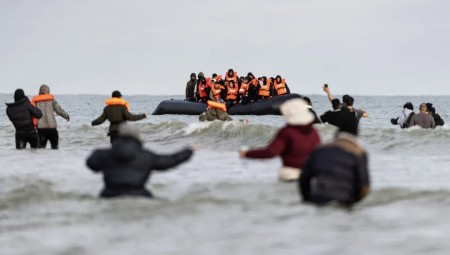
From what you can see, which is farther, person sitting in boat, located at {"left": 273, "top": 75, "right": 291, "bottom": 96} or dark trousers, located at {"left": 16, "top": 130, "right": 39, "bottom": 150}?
person sitting in boat, located at {"left": 273, "top": 75, "right": 291, "bottom": 96}

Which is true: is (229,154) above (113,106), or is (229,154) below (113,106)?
below

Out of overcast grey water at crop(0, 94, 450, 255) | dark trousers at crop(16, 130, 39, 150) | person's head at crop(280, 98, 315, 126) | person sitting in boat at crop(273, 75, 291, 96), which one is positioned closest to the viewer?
overcast grey water at crop(0, 94, 450, 255)

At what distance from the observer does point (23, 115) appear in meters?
17.4

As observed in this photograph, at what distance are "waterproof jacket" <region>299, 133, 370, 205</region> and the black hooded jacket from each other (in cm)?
144

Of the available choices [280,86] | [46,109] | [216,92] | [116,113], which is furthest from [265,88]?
[116,113]

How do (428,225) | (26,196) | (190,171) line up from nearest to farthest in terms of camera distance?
(428,225) < (26,196) < (190,171)

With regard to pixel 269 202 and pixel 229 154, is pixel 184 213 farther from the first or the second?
pixel 229 154

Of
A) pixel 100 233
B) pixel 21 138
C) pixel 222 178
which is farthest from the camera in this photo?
pixel 21 138

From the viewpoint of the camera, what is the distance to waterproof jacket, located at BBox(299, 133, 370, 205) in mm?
8516

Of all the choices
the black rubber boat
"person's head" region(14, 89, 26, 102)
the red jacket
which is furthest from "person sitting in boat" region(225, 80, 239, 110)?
the red jacket

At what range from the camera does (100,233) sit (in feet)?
27.4

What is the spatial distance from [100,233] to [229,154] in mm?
12200

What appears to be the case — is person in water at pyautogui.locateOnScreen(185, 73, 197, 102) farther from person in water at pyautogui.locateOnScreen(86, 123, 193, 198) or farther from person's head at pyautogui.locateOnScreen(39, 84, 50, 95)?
person in water at pyautogui.locateOnScreen(86, 123, 193, 198)

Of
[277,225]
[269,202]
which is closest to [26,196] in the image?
[269,202]
